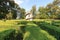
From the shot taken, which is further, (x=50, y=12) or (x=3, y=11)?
(x=50, y=12)

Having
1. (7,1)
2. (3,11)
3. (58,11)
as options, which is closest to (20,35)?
(3,11)

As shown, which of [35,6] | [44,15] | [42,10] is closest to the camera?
[44,15]

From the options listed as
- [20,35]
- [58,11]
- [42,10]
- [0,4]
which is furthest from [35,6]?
[20,35]

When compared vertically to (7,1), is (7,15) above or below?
below

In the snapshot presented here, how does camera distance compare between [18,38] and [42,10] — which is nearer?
[18,38]

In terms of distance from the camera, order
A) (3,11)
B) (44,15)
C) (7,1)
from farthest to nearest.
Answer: (44,15)
(7,1)
(3,11)

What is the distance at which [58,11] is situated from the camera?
4109 centimetres

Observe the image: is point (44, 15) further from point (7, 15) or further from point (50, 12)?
point (7, 15)

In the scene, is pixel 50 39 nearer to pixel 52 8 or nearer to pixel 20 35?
pixel 20 35

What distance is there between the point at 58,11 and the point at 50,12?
360 cm

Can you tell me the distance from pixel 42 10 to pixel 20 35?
37.0 m

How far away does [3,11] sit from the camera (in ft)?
117

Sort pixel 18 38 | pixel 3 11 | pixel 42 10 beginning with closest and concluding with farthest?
pixel 18 38, pixel 3 11, pixel 42 10

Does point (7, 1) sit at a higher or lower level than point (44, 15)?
higher
